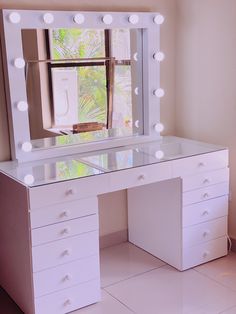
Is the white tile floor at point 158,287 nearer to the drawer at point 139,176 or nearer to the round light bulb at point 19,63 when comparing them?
the drawer at point 139,176

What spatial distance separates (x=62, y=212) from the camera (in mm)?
2246

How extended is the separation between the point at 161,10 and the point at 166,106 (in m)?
0.64

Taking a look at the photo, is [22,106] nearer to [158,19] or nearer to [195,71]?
[158,19]

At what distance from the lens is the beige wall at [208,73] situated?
Answer: 2830mm

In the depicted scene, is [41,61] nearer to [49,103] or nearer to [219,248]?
[49,103]

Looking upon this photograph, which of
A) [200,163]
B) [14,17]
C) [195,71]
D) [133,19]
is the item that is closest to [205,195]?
[200,163]

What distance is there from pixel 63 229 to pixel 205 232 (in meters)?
0.99

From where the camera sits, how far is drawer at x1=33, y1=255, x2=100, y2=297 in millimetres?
2240

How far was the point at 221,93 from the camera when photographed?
9.56 feet

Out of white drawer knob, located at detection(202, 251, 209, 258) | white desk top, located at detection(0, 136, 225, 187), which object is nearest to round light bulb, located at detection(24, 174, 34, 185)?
white desk top, located at detection(0, 136, 225, 187)

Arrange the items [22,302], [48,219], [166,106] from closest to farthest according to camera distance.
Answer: [48,219]
[22,302]
[166,106]

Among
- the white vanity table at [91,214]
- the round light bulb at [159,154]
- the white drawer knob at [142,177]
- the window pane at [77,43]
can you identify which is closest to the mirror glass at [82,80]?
the window pane at [77,43]

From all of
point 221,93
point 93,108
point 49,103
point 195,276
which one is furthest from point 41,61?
point 195,276

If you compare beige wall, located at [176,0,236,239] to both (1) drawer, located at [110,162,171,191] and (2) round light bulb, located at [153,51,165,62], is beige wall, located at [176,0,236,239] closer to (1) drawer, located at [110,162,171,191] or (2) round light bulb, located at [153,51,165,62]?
(2) round light bulb, located at [153,51,165,62]
